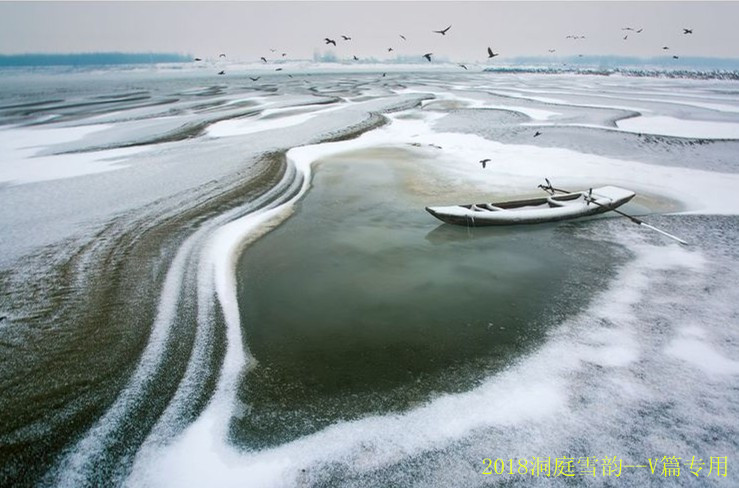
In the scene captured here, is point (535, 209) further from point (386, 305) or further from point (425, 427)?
point (425, 427)

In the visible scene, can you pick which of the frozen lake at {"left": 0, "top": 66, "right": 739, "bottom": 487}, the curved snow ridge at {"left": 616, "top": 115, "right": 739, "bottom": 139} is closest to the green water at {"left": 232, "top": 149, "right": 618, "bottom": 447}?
the frozen lake at {"left": 0, "top": 66, "right": 739, "bottom": 487}

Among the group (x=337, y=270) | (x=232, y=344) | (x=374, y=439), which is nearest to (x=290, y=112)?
(x=337, y=270)

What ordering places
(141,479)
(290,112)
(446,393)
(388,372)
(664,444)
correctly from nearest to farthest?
(141,479)
(664,444)
(446,393)
(388,372)
(290,112)

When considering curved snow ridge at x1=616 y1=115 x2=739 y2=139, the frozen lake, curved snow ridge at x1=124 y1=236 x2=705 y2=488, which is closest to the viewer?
curved snow ridge at x1=124 y1=236 x2=705 y2=488

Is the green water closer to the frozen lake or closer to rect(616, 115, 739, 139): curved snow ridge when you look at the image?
the frozen lake

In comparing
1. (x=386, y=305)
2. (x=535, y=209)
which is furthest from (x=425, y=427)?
(x=535, y=209)

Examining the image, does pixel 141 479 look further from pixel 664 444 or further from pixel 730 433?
pixel 730 433
